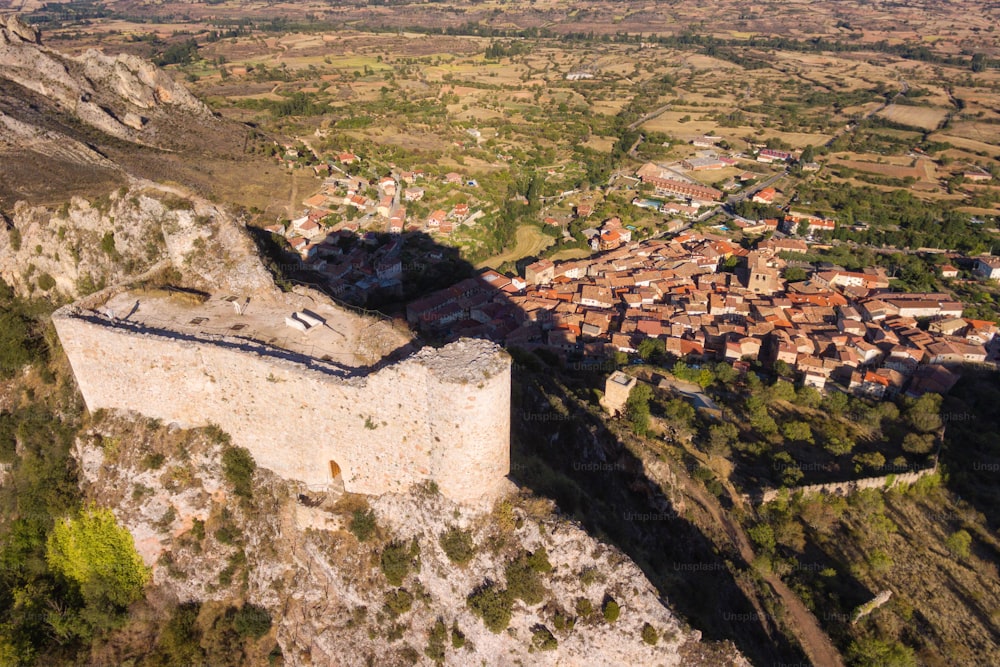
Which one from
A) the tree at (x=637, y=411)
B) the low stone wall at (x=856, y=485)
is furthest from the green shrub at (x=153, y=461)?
the low stone wall at (x=856, y=485)

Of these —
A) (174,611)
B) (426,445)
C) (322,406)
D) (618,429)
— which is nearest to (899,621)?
(618,429)

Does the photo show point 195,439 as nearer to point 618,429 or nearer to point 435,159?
point 618,429

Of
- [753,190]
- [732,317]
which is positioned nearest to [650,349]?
[732,317]

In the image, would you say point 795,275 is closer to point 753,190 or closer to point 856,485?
point 753,190

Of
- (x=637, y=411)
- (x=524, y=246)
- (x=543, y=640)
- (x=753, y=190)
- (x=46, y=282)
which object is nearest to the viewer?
(x=543, y=640)

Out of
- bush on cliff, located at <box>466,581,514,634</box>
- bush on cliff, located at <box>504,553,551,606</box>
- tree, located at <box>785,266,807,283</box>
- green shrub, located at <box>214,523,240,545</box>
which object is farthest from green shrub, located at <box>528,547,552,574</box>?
tree, located at <box>785,266,807,283</box>
